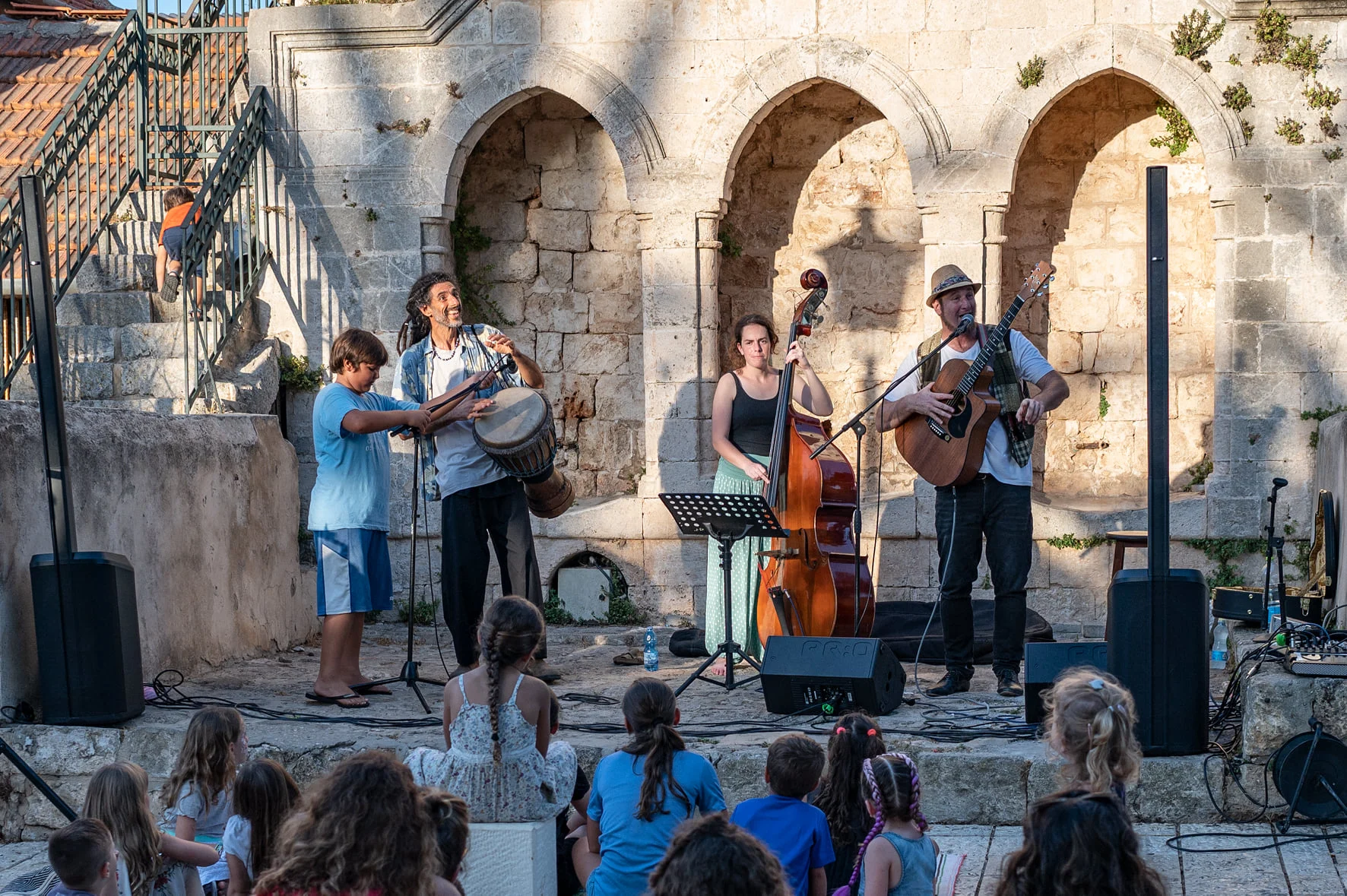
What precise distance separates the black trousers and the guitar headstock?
148 cm

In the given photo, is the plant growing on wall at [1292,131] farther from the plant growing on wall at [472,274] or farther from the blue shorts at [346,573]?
the blue shorts at [346,573]

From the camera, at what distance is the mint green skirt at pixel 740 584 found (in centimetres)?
728

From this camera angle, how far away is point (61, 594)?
6.10 m

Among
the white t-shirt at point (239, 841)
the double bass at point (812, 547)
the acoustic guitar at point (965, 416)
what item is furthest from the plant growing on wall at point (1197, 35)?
the white t-shirt at point (239, 841)

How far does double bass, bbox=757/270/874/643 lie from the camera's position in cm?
661

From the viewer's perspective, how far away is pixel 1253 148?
9.02 metres

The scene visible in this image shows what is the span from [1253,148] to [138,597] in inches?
268

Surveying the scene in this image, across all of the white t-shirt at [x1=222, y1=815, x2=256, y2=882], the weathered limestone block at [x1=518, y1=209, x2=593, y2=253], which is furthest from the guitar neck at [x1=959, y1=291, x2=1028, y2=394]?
the weathered limestone block at [x1=518, y1=209, x2=593, y2=253]

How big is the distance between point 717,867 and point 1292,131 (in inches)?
302

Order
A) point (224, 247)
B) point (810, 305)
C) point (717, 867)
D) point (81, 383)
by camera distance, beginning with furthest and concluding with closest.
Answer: point (224, 247) < point (81, 383) < point (810, 305) < point (717, 867)

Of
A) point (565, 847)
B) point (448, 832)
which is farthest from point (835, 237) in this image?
point (448, 832)

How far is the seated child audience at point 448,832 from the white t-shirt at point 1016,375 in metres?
3.43

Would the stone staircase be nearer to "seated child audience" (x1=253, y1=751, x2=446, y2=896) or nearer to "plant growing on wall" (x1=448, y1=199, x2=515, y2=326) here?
"plant growing on wall" (x1=448, y1=199, x2=515, y2=326)

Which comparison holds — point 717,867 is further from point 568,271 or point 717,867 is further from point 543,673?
point 568,271
